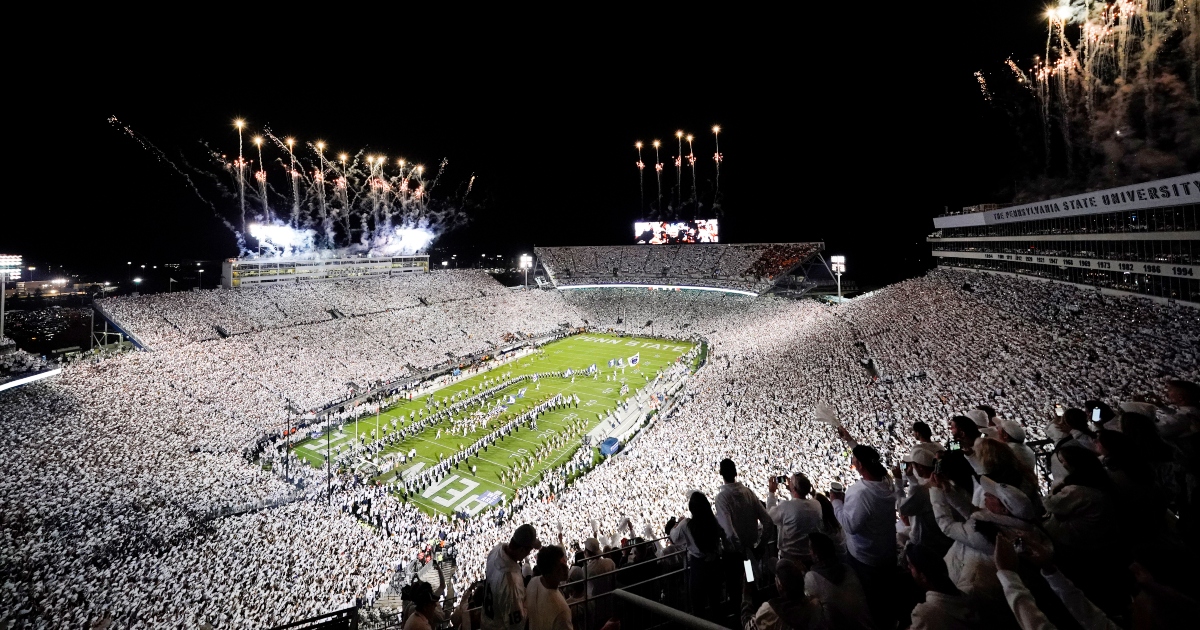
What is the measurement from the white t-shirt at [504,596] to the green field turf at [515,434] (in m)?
14.0

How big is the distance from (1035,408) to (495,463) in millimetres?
17255

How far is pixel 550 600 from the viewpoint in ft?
10.5

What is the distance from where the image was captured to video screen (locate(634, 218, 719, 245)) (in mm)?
58406

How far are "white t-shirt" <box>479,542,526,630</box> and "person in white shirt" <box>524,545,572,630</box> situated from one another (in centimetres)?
44

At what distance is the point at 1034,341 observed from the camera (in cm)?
1755

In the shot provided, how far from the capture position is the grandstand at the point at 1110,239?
60.0 feet

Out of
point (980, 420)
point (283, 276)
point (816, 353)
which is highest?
point (283, 276)

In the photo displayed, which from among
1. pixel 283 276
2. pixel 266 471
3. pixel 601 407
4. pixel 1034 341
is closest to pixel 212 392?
pixel 266 471

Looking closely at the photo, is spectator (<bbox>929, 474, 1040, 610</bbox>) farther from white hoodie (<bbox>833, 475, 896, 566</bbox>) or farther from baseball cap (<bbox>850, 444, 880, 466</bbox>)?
baseball cap (<bbox>850, 444, 880, 466</bbox>)

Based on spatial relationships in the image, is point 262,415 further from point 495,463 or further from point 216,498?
point 495,463

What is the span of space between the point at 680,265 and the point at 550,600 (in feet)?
184

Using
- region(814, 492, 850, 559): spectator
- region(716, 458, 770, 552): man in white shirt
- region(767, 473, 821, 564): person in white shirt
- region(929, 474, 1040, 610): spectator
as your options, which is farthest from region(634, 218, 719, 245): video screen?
region(929, 474, 1040, 610): spectator

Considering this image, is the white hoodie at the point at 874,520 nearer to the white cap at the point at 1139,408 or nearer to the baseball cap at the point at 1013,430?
the baseball cap at the point at 1013,430

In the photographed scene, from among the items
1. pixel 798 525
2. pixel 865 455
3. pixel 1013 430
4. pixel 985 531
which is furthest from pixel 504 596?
pixel 1013 430
